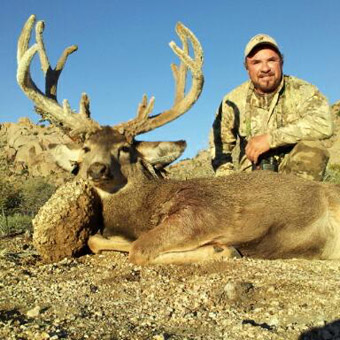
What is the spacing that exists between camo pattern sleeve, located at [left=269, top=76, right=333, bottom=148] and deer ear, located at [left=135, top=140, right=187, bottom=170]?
1600 mm

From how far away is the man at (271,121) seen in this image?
277 inches

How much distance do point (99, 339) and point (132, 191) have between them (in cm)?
321

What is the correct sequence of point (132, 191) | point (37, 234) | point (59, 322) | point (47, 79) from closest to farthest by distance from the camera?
point (59, 322) → point (37, 234) → point (132, 191) → point (47, 79)

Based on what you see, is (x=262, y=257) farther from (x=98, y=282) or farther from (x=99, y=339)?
(x=99, y=339)

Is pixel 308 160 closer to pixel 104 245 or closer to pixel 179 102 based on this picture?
pixel 179 102

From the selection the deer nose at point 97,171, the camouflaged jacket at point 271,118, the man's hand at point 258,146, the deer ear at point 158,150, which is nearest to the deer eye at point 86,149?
the deer nose at point 97,171

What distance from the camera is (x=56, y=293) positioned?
382 cm

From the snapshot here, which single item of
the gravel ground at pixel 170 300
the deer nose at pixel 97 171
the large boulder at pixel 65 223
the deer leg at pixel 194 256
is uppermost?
the deer nose at pixel 97 171

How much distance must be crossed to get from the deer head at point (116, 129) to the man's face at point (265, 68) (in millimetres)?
1785

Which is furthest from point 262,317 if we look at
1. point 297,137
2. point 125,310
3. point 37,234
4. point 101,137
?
point 297,137

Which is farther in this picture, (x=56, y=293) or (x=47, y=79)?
(x=47, y=79)

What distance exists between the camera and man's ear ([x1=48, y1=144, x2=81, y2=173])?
614cm

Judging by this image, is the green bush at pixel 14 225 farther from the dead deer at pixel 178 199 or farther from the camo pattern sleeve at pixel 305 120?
the camo pattern sleeve at pixel 305 120

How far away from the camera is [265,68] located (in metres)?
7.70
